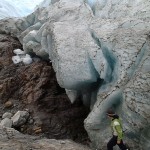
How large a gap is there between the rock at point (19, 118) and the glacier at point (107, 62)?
6.28ft

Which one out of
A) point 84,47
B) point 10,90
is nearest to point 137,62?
point 84,47

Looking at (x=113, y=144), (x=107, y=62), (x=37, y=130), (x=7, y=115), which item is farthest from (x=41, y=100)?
(x=113, y=144)

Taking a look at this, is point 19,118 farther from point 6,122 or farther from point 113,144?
point 113,144

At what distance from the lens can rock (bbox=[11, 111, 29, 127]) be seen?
11945 mm

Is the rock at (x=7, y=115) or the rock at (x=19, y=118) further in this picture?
the rock at (x=7, y=115)

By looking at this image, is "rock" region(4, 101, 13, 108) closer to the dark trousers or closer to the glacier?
the glacier

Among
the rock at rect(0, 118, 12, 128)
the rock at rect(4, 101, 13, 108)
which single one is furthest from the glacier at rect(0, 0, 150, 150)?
the rock at rect(4, 101, 13, 108)

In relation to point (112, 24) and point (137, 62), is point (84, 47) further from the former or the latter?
point (137, 62)

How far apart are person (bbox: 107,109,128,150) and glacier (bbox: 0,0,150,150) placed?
0.57 m

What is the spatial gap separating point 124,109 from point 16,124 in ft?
14.8

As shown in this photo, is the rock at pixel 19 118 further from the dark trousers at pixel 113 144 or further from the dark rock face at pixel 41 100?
the dark trousers at pixel 113 144

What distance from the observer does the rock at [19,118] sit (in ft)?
39.2

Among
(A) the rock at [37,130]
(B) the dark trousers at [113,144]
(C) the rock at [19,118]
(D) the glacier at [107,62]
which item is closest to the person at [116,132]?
(B) the dark trousers at [113,144]

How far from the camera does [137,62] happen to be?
9.69m
